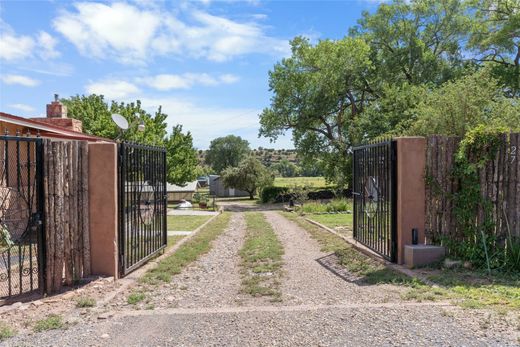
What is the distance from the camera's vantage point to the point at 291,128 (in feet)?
119

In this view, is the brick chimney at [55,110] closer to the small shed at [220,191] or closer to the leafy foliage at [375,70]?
the leafy foliage at [375,70]

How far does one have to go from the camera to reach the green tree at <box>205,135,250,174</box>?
85062 mm

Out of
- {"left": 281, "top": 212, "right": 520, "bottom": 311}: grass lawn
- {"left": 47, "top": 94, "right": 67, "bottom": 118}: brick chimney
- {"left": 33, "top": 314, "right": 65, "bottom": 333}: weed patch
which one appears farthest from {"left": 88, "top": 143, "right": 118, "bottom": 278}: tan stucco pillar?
{"left": 47, "top": 94, "right": 67, "bottom": 118}: brick chimney

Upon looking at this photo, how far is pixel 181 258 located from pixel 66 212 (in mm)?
2893

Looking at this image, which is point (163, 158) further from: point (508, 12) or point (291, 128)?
point (291, 128)

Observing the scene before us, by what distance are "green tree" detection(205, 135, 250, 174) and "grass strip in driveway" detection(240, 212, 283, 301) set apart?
73.3m

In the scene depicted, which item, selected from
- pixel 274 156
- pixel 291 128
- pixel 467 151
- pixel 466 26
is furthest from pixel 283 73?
pixel 274 156

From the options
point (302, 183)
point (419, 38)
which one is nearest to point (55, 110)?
point (302, 183)

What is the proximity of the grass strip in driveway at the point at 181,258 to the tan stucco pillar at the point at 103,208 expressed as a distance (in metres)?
0.68

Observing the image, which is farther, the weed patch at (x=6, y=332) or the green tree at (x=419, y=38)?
the green tree at (x=419, y=38)

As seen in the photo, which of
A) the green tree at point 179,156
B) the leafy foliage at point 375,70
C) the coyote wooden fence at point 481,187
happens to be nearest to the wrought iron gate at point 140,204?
the coyote wooden fence at point 481,187

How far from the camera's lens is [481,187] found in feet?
22.4

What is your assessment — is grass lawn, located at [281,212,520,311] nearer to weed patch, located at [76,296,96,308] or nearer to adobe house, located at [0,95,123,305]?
weed patch, located at [76,296,96,308]

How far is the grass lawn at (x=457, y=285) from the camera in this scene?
4836mm
